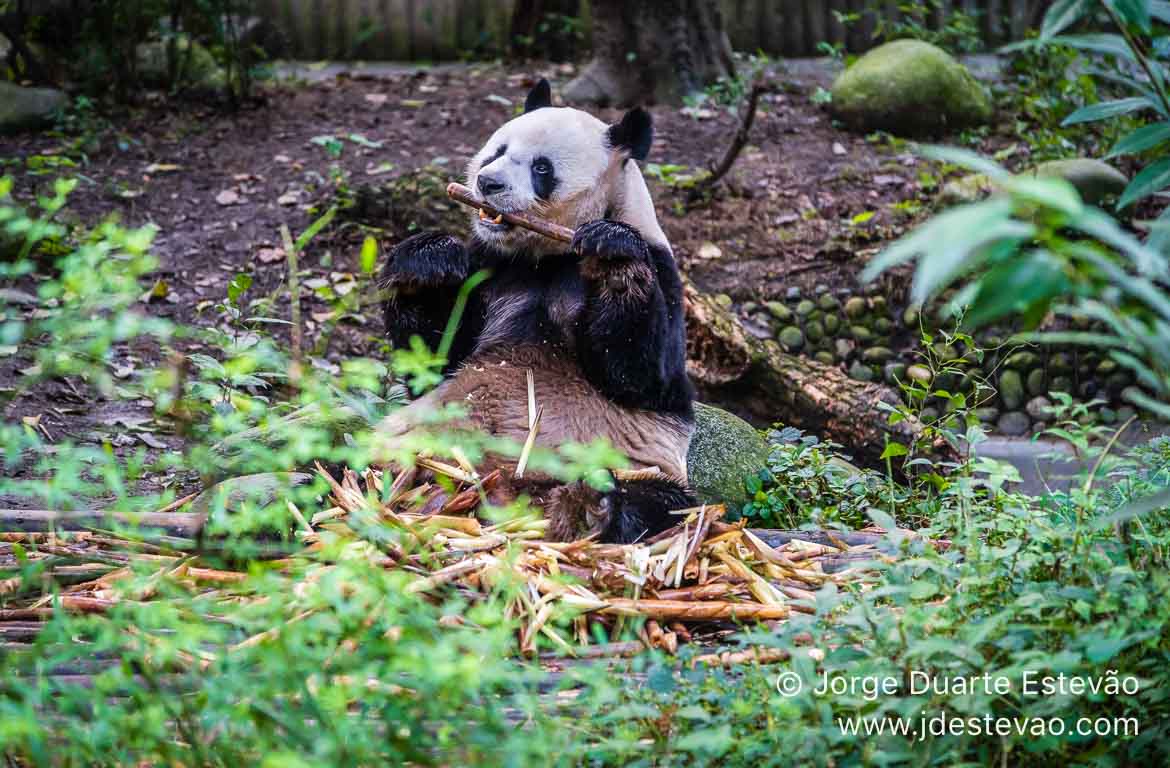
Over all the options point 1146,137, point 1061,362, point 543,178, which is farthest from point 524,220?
point 1061,362

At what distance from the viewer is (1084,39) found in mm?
2316

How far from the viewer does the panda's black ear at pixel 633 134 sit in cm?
428

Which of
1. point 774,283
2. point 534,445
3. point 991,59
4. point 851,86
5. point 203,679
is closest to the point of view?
point 203,679

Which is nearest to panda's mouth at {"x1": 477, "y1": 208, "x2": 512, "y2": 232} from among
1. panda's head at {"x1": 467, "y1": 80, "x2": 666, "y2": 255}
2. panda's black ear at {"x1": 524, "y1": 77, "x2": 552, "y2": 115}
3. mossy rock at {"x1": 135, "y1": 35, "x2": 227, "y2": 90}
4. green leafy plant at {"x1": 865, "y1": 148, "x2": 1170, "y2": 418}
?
panda's head at {"x1": 467, "y1": 80, "x2": 666, "y2": 255}

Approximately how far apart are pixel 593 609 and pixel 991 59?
1026cm

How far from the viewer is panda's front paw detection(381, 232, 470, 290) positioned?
3992 millimetres

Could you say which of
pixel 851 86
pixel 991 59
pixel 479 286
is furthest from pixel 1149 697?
pixel 991 59

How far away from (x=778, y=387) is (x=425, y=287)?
7.08 ft

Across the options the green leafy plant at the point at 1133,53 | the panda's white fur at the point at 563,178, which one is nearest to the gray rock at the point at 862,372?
the panda's white fur at the point at 563,178

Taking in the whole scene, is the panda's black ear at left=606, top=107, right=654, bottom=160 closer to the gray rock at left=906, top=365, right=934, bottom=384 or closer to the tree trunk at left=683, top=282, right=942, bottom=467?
the tree trunk at left=683, top=282, right=942, bottom=467

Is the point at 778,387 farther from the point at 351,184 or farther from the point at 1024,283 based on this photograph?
the point at 1024,283

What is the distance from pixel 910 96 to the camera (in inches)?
359

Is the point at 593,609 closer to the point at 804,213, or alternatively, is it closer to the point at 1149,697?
the point at 1149,697

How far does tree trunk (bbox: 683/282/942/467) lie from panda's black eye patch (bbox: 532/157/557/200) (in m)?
1.60
